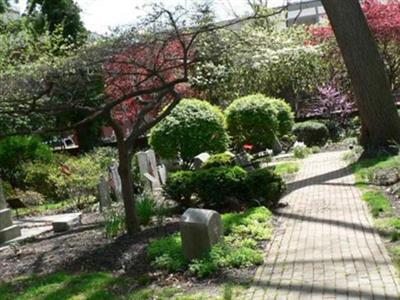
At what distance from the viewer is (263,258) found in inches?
280

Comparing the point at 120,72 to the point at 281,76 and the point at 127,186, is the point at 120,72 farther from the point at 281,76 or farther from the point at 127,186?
the point at 281,76

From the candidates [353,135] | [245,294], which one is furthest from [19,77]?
[353,135]

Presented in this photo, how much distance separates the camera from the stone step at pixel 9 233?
1070cm

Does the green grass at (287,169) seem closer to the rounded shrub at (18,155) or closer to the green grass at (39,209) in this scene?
the green grass at (39,209)

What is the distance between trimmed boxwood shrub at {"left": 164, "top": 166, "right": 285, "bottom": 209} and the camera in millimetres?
10141

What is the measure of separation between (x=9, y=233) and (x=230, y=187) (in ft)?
13.2

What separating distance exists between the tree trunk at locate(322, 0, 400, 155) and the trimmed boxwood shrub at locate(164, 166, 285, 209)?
5.63m

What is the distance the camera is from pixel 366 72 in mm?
14922

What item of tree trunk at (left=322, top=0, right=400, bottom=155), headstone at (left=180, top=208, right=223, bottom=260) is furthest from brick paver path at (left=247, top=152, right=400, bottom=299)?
tree trunk at (left=322, top=0, right=400, bottom=155)

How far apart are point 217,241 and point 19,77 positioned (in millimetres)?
6766

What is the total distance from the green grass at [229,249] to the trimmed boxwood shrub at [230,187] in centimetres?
84

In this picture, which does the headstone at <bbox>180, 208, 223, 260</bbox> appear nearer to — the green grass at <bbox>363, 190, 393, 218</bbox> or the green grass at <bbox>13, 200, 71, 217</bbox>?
the green grass at <bbox>363, 190, 393, 218</bbox>

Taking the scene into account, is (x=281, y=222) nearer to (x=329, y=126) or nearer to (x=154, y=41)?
(x=154, y=41)

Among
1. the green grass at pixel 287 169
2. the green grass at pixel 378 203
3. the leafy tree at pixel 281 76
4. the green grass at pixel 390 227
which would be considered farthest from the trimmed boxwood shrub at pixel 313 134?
the green grass at pixel 390 227
